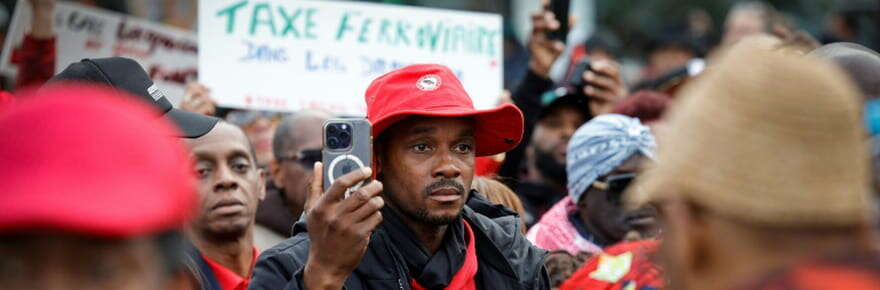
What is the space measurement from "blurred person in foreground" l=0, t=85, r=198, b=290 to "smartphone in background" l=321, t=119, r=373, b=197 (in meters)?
1.67

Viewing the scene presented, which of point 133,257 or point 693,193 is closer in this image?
point 133,257

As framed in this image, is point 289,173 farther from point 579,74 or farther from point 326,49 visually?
point 579,74

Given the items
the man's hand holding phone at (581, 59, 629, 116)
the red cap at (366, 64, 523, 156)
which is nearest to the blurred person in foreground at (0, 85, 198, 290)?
the red cap at (366, 64, 523, 156)

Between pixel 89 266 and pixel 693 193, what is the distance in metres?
0.90

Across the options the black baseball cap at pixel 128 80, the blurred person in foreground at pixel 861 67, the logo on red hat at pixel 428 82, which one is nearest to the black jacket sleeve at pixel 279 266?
the black baseball cap at pixel 128 80

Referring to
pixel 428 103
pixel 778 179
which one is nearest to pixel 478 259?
pixel 428 103

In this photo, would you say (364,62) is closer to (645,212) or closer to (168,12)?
Answer: (645,212)

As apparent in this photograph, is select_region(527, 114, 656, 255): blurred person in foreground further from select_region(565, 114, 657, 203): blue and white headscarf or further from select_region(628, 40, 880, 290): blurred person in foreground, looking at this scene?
select_region(628, 40, 880, 290): blurred person in foreground

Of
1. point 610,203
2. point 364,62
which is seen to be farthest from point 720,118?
point 364,62

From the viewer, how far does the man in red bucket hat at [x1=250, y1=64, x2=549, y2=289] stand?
143 inches

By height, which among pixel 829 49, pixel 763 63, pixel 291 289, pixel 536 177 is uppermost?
pixel 763 63

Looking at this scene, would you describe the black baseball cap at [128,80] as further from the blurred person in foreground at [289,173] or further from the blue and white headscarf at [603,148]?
the blurred person in foreground at [289,173]

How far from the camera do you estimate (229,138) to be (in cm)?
500

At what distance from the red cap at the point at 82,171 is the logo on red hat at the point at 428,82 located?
2235 millimetres
